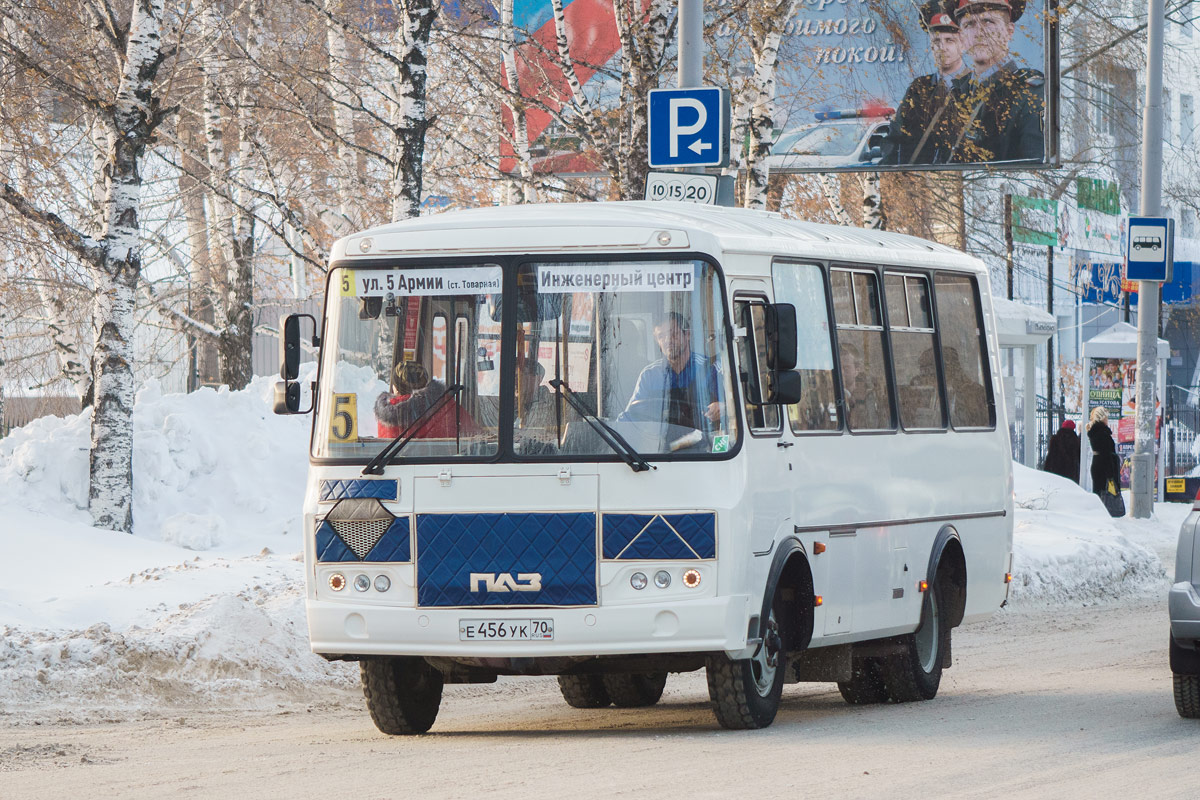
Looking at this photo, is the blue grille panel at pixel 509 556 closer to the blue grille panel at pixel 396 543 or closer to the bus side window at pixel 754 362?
the blue grille panel at pixel 396 543

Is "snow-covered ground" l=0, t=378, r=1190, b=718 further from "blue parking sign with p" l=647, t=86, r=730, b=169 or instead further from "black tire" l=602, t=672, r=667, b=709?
"blue parking sign with p" l=647, t=86, r=730, b=169

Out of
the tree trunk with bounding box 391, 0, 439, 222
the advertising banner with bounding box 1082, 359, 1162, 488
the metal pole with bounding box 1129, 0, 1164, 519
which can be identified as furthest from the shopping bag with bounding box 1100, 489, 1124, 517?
the tree trunk with bounding box 391, 0, 439, 222

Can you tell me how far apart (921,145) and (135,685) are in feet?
62.9

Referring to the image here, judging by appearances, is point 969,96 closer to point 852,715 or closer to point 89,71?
point 89,71

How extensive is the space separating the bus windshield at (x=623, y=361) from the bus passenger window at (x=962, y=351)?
3367 millimetres

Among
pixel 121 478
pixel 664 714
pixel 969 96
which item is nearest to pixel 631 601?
pixel 664 714

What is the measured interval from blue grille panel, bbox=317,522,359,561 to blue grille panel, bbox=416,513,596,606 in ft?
1.25

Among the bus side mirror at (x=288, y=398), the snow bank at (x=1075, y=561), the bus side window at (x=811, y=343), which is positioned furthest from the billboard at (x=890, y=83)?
the bus side mirror at (x=288, y=398)

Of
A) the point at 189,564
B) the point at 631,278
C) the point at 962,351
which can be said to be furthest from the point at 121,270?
the point at 631,278

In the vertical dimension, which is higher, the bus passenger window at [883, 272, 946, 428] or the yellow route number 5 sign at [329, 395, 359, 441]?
the bus passenger window at [883, 272, 946, 428]

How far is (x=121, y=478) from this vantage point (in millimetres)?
17359

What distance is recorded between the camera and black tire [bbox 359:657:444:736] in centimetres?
977

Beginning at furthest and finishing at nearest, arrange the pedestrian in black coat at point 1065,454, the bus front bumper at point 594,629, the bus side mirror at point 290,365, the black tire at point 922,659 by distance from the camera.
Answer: the pedestrian in black coat at point 1065,454 → the black tire at point 922,659 → the bus side mirror at point 290,365 → the bus front bumper at point 594,629

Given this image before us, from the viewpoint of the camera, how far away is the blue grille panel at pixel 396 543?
9289 millimetres
